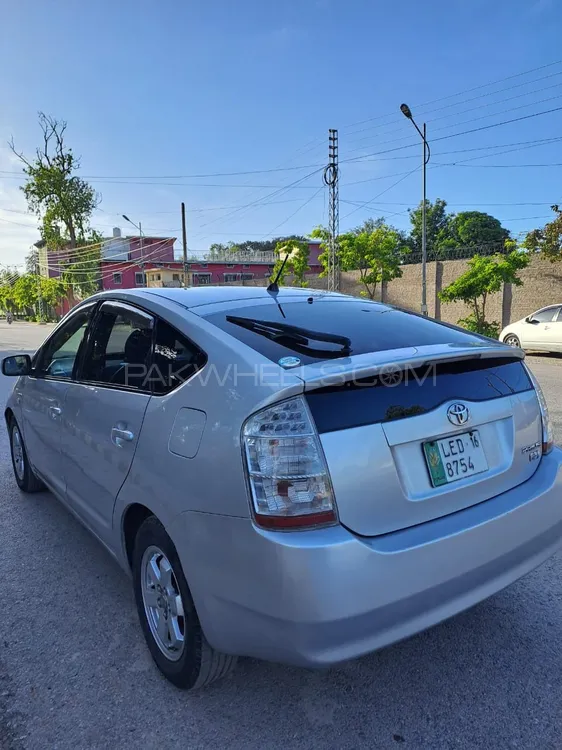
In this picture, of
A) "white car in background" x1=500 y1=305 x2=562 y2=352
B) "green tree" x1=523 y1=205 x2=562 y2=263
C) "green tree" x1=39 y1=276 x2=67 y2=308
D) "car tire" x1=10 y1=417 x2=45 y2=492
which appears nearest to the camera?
"car tire" x1=10 y1=417 x2=45 y2=492

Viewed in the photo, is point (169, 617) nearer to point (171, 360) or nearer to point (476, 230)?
point (171, 360)

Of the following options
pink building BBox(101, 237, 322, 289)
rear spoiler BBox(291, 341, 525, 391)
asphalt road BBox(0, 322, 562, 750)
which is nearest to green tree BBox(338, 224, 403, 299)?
asphalt road BBox(0, 322, 562, 750)

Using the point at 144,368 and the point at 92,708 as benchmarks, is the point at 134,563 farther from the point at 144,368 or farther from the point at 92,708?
the point at 144,368

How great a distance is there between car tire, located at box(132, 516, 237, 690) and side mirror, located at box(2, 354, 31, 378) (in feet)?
6.85

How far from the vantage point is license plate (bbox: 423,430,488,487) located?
188cm

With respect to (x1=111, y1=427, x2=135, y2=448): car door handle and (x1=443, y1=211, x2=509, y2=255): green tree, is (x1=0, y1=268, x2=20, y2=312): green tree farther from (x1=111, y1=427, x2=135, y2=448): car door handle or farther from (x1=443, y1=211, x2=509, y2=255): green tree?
(x1=111, y1=427, x2=135, y2=448): car door handle

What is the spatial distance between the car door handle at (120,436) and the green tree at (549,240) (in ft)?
59.7

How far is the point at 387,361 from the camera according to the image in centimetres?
193

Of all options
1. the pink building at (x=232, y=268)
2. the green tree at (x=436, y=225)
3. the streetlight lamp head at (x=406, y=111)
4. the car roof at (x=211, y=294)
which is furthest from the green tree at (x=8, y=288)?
the car roof at (x=211, y=294)

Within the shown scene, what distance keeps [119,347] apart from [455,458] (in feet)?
5.88

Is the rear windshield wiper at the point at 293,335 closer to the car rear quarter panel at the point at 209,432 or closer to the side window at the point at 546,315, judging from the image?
the car rear quarter panel at the point at 209,432

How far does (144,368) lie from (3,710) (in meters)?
1.47

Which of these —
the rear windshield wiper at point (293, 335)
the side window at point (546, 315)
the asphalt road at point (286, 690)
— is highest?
the rear windshield wiper at point (293, 335)

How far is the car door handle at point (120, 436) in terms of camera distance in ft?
7.55
